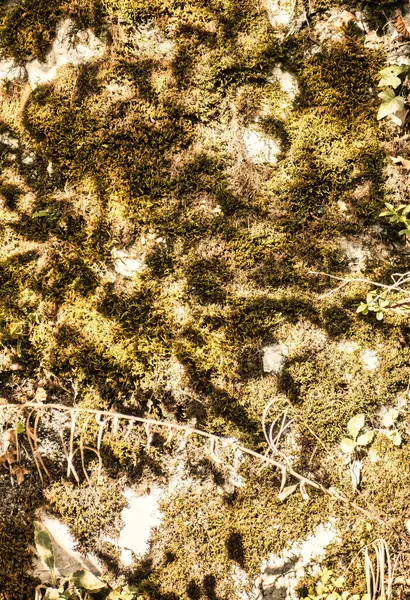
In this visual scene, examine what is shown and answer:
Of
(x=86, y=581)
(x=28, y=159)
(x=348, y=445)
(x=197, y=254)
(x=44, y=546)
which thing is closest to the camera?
(x=44, y=546)

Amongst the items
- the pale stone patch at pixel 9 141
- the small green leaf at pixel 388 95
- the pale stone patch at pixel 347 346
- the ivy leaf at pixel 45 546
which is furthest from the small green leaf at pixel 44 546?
the small green leaf at pixel 388 95

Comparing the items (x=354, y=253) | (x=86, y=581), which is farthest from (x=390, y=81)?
(x=86, y=581)

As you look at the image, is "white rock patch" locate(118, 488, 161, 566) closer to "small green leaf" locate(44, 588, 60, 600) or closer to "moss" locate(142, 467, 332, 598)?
"moss" locate(142, 467, 332, 598)

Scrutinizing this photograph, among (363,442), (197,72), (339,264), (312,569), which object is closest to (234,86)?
(197,72)

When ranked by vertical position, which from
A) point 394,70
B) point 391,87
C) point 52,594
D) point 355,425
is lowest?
point 52,594

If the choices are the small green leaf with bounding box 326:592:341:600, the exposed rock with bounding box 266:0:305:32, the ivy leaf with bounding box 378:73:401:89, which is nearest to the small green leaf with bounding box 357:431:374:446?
the small green leaf with bounding box 326:592:341:600

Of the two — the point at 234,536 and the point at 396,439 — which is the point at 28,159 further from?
the point at 396,439

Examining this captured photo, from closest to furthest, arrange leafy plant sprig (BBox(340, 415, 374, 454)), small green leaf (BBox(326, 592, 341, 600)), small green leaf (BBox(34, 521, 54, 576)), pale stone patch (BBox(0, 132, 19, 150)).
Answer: small green leaf (BBox(34, 521, 54, 576)) < small green leaf (BBox(326, 592, 341, 600)) < leafy plant sprig (BBox(340, 415, 374, 454)) < pale stone patch (BBox(0, 132, 19, 150))

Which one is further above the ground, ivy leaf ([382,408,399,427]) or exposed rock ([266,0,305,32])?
exposed rock ([266,0,305,32])

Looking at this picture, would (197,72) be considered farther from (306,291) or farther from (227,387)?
(227,387)
